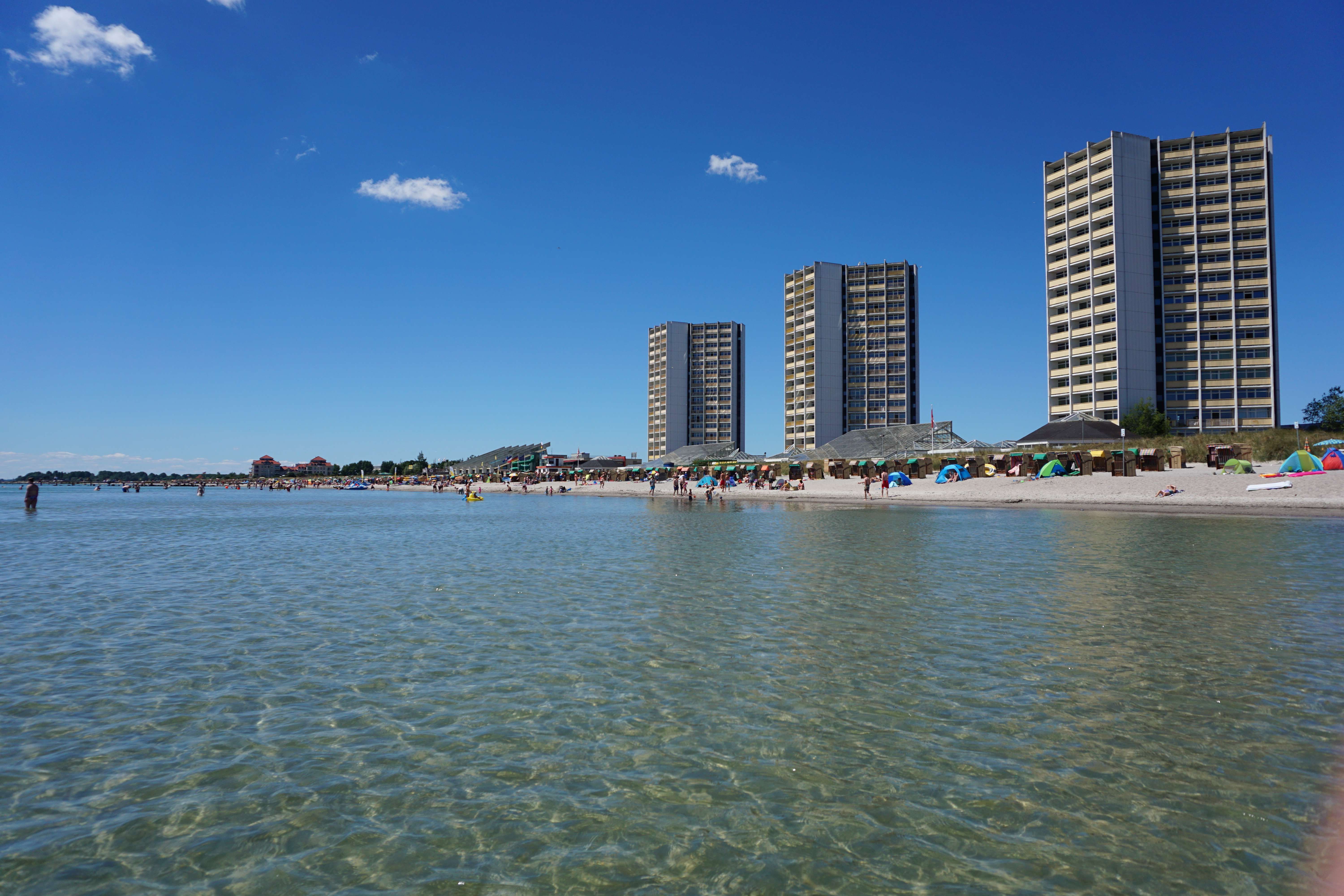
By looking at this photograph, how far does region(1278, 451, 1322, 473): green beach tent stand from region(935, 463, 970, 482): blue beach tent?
19480mm

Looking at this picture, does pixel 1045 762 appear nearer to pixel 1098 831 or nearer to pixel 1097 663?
pixel 1098 831

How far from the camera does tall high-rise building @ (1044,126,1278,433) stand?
91.2 meters

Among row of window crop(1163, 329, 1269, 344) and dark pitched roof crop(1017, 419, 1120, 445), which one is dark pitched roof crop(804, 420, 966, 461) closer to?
dark pitched roof crop(1017, 419, 1120, 445)

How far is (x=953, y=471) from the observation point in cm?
5656

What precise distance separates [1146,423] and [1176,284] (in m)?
26.6

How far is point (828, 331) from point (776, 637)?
428 feet

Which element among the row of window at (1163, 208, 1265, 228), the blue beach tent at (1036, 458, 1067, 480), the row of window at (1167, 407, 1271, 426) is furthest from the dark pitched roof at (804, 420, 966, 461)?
the row of window at (1163, 208, 1265, 228)

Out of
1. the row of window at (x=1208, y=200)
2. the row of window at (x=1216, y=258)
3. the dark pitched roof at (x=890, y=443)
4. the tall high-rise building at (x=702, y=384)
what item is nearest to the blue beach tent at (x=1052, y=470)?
the dark pitched roof at (x=890, y=443)

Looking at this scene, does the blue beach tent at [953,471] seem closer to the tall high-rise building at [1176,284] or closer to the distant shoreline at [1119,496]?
the distant shoreline at [1119,496]

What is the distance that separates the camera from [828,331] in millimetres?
136000

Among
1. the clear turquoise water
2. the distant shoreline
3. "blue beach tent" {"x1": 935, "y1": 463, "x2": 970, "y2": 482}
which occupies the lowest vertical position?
the clear turquoise water

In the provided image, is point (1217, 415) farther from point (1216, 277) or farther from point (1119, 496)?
point (1119, 496)

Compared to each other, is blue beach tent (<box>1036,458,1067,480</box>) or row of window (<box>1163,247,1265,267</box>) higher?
row of window (<box>1163,247,1265,267</box>)

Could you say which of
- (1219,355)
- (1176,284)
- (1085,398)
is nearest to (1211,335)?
(1219,355)
